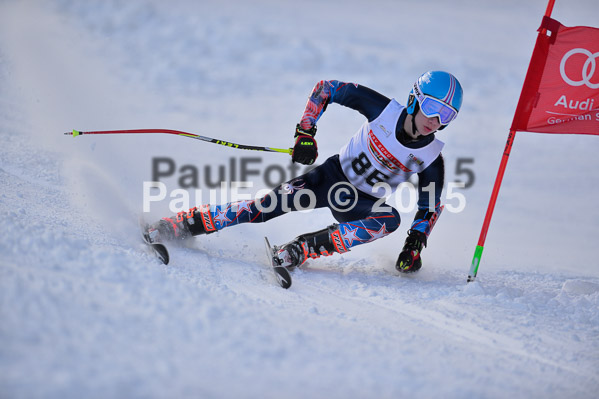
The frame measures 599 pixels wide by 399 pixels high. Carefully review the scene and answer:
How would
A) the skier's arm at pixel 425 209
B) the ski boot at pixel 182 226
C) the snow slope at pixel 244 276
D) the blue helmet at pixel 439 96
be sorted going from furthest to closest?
the skier's arm at pixel 425 209, the ski boot at pixel 182 226, the blue helmet at pixel 439 96, the snow slope at pixel 244 276

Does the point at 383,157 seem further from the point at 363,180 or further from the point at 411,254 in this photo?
the point at 411,254

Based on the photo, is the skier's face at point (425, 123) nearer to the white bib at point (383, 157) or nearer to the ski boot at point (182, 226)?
the white bib at point (383, 157)

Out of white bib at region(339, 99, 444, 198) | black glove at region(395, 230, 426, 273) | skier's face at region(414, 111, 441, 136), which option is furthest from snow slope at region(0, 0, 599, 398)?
skier's face at region(414, 111, 441, 136)

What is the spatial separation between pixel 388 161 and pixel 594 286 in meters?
1.54

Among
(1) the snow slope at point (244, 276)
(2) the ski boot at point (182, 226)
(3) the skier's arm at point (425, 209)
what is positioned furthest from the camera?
(3) the skier's arm at point (425, 209)

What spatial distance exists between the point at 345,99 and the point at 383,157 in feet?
1.53

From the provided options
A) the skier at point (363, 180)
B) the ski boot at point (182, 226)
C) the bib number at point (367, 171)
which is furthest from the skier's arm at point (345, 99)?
the ski boot at point (182, 226)

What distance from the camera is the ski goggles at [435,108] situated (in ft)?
9.80

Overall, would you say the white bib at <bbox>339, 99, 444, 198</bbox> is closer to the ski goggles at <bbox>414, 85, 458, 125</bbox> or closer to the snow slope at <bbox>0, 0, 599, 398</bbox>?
the ski goggles at <bbox>414, 85, 458, 125</bbox>

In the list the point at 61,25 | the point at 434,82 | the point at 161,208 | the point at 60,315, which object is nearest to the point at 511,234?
the point at 434,82

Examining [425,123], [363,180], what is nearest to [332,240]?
[363,180]

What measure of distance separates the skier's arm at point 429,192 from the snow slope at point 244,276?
0.36m

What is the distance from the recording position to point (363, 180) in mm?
3385

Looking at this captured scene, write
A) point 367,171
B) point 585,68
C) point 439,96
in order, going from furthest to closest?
point 367,171 < point 585,68 < point 439,96
